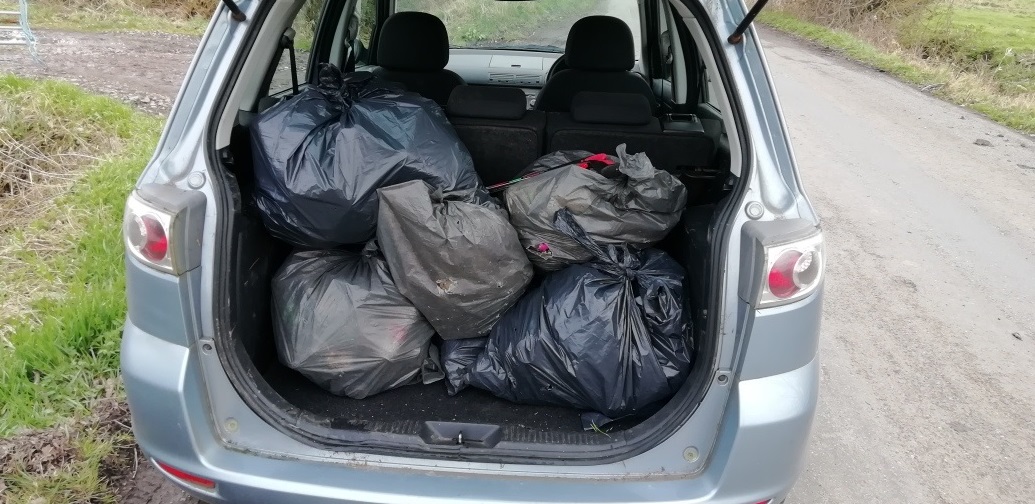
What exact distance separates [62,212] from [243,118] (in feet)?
7.51

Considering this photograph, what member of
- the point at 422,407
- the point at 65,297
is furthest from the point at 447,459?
the point at 65,297

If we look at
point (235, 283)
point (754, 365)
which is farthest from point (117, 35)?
point (754, 365)

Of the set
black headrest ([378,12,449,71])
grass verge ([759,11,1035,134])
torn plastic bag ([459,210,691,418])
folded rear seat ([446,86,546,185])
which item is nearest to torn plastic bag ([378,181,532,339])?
torn plastic bag ([459,210,691,418])

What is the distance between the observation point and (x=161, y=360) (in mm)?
1663

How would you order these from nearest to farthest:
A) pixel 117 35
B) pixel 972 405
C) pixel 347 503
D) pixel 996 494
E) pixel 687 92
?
pixel 347 503, pixel 996 494, pixel 972 405, pixel 687 92, pixel 117 35

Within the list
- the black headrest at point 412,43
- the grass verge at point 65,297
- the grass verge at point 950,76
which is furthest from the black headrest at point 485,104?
the grass verge at point 950,76

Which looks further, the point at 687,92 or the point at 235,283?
the point at 687,92

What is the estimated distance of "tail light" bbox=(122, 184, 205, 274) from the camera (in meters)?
1.61

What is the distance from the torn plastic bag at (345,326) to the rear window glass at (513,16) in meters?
2.22

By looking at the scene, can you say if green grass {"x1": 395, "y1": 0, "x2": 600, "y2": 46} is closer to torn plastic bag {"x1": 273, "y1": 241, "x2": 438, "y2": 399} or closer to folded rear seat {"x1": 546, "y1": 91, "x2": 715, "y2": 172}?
folded rear seat {"x1": 546, "y1": 91, "x2": 715, "y2": 172}

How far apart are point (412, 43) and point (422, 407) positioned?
234cm

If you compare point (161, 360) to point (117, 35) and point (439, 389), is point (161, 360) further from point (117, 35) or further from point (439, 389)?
Result: point (117, 35)

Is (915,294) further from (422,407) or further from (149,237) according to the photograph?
(149,237)

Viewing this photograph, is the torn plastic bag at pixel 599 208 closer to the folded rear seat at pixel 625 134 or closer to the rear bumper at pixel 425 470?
the folded rear seat at pixel 625 134
